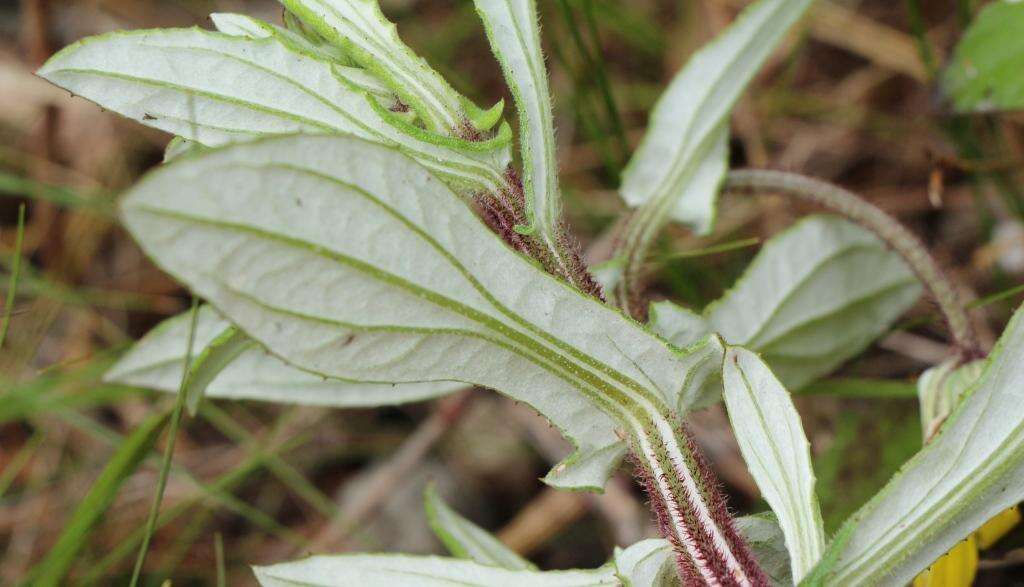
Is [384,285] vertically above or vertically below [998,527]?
above

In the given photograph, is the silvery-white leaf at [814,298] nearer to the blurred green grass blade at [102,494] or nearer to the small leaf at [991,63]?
the small leaf at [991,63]

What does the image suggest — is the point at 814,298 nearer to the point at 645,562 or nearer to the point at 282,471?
the point at 645,562

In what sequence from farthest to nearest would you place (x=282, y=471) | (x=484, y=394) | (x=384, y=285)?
(x=484, y=394) → (x=282, y=471) → (x=384, y=285)

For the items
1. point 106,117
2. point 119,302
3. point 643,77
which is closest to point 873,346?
point 643,77

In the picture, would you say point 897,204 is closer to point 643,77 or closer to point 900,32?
point 900,32

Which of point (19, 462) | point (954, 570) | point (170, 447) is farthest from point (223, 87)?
point (19, 462)

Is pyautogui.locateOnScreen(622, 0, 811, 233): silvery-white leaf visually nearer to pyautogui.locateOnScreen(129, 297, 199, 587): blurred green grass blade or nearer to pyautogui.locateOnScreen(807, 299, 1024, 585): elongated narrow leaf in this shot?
pyautogui.locateOnScreen(807, 299, 1024, 585): elongated narrow leaf

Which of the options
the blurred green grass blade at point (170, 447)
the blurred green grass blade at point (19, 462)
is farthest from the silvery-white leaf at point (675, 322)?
the blurred green grass blade at point (19, 462)

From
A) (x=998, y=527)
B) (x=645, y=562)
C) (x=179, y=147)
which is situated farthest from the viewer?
(x=998, y=527)
